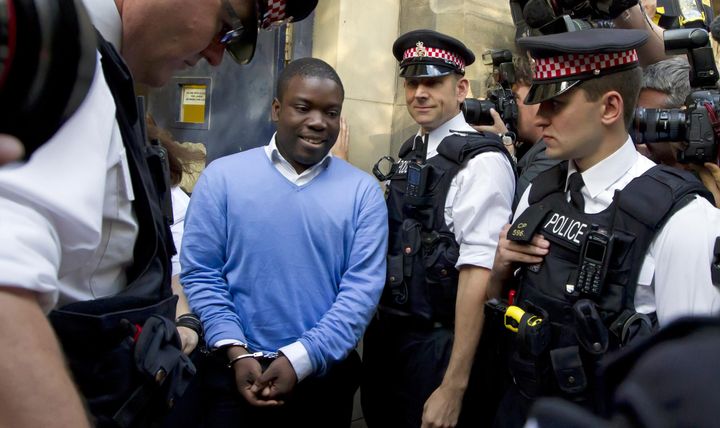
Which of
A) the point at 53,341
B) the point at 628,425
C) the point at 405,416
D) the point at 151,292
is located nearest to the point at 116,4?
the point at 151,292

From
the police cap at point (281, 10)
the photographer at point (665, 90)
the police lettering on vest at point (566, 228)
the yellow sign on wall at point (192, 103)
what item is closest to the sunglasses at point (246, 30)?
the police cap at point (281, 10)

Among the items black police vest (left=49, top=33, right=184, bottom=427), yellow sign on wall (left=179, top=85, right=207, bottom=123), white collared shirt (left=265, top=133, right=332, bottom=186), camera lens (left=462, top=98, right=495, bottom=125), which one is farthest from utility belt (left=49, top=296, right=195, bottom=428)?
yellow sign on wall (left=179, top=85, right=207, bottom=123)

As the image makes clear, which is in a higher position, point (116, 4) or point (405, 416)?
point (116, 4)

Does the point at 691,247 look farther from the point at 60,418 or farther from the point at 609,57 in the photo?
the point at 60,418

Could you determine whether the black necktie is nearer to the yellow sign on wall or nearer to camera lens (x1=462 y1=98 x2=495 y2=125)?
camera lens (x1=462 y1=98 x2=495 y2=125)

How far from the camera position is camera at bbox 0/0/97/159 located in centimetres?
77

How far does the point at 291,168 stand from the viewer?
2803 mm

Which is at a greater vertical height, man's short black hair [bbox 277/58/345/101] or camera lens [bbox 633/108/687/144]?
man's short black hair [bbox 277/58/345/101]

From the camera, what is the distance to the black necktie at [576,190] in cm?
213

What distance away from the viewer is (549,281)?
6.92 feet

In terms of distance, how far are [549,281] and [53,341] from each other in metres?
1.60

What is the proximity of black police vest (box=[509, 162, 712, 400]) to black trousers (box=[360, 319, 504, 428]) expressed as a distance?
638 mm

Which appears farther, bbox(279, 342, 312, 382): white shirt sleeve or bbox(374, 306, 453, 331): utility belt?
bbox(374, 306, 453, 331): utility belt

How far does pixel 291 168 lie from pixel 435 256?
73 cm
